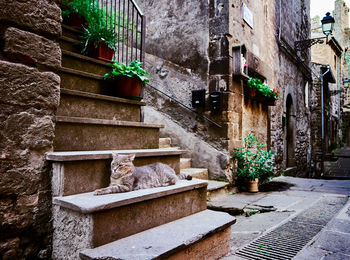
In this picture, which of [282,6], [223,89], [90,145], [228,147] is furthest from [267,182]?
[282,6]

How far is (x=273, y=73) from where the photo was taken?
23.3ft

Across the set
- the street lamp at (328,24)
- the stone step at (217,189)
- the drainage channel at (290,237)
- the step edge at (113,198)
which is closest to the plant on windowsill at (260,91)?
the stone step at (217,189)

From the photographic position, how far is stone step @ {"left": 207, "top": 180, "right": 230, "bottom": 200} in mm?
3994

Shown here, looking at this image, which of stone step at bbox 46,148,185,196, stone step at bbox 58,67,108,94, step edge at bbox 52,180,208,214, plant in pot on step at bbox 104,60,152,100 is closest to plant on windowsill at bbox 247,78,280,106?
plant in pot on step at bbox 104,60,152,100

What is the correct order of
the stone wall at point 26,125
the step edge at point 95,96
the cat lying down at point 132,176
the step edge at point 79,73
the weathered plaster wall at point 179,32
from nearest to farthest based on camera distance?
the stone wall at point 26,125 < the cat lying down at point 132,176 < the step edge at point 95,96 < the step edge at point 79,73 < the weathered plaster wall at point 179,32

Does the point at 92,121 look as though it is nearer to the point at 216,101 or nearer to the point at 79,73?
the point at 79,73

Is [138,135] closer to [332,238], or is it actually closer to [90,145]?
[90,145]

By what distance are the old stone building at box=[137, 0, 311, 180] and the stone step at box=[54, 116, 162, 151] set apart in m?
1.83

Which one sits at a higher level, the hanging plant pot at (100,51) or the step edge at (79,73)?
the hanging plant pot at (100,51)

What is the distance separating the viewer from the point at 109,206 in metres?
1.65

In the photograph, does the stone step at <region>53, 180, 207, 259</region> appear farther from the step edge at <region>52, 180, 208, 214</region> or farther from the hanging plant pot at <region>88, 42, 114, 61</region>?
the hanging plant pot at <region>88, 42, 114, 61</region>

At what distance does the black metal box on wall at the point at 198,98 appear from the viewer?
187 inches

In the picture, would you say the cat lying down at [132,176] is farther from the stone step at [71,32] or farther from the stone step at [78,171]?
the stone step at [71,32]

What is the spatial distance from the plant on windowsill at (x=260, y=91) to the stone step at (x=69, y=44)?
3241 millimetres
